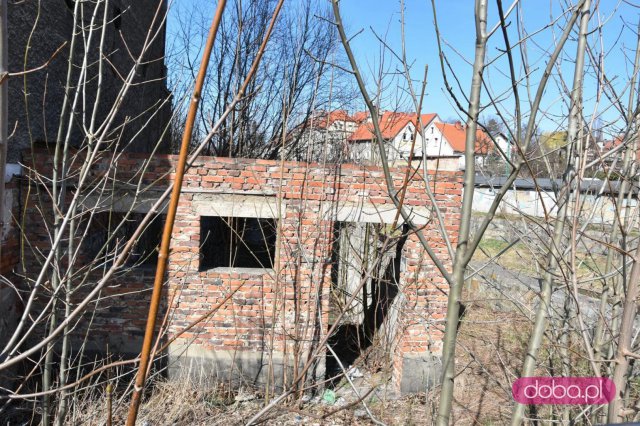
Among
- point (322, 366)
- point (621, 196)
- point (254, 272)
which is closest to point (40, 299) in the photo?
point (254, 272)

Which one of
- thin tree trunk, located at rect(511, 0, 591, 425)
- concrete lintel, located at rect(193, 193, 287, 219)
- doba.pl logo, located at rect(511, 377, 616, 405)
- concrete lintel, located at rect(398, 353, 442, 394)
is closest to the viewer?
thin tree trunk, located at rect(511, 0, 591, 425)

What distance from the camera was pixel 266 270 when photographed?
20.6 ft

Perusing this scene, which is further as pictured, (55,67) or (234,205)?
(234,205)

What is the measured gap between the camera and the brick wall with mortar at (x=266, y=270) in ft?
19.7

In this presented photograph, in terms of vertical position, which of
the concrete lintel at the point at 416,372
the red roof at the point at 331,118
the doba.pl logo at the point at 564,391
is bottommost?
the concrete lintel at the point at 416,372

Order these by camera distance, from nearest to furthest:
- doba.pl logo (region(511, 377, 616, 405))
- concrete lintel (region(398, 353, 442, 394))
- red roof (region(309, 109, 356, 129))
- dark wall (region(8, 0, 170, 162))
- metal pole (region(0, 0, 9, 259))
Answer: metal pole (region(0, 0, 9, 259)) → doba.pl logo (region(511, 377, 616, 405)) → dark wall (region(8, 0, 170, 162)) → concrete lintel (region(398, 353, 442, 394)) → red roof (region(309, 109, 356, 129))

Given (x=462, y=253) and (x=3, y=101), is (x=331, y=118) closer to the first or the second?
(x=462, y=253)

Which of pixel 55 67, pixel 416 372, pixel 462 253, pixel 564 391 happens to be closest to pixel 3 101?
pixel 462 253

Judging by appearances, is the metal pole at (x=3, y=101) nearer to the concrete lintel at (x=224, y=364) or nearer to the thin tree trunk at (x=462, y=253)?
the thin tree trunk at (x=462, y=253)

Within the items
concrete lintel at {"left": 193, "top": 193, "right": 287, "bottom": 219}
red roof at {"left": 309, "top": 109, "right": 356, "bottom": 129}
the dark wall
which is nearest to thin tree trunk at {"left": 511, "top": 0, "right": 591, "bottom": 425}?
the dark wall

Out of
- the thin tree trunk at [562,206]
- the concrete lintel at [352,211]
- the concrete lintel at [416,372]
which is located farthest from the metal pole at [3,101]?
the concrete lintel at [416,372]

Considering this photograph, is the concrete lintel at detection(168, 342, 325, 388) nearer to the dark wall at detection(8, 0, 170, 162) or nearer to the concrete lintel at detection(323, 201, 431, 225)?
the concrete lintel at detection(323, 201, 431, 225)

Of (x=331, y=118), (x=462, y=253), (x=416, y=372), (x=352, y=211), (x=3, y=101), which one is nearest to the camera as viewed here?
(x=3, y=101)

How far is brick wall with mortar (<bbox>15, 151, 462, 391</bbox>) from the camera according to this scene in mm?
5992
